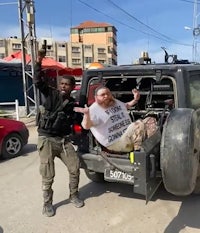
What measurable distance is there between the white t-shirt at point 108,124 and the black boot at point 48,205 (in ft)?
Answer: 3.18

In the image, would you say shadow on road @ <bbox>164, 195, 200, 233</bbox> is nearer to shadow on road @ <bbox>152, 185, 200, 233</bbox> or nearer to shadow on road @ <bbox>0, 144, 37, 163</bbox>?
shadow on road @ <bbox>152, 185, 200, 233</bbox>

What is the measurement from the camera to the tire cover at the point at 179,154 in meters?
3.57

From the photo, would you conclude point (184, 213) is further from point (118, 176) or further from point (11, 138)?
point (11, 138)

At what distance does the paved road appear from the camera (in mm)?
4414

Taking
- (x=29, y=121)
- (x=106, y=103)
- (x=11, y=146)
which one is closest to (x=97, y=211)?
(x=106, y=103)

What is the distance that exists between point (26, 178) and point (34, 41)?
10.0m

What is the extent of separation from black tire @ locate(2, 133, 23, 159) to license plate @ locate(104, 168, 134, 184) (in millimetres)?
3904

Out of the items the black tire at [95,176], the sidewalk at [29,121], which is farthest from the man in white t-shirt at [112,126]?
the sidewalk at [29,121]

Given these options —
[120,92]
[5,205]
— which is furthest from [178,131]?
[5,205]

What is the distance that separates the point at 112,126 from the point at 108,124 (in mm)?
60

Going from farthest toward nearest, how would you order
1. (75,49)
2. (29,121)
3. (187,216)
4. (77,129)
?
1. (75,49)
2. (29,121)
3. (77,129)
4. (187,216)

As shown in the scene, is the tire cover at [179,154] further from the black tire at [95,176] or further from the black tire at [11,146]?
the black tire at [11,146]

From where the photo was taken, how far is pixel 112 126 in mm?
4781

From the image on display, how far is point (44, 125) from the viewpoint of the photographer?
4.77 metres
